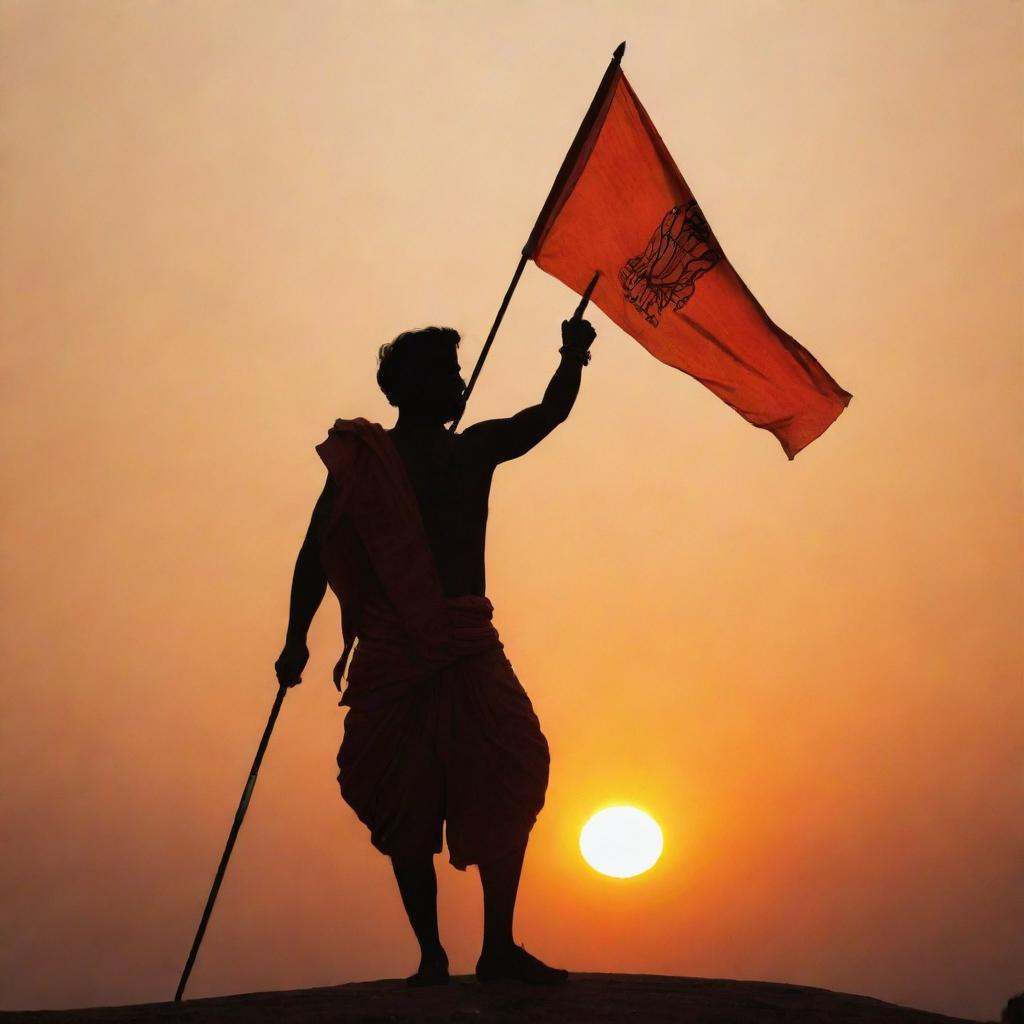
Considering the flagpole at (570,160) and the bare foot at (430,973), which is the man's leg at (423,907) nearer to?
the bare foot at (430,973)

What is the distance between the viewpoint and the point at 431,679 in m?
4.57

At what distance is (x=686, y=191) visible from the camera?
239 inches

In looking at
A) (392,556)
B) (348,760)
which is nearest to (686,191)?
(392,556)

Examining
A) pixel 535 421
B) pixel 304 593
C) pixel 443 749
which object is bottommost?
pixel 443 749

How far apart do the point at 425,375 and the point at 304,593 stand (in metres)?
0.88

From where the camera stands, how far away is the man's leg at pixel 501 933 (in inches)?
176

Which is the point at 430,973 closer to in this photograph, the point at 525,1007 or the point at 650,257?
the point at 525,1007

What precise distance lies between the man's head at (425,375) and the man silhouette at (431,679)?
12 centimetres

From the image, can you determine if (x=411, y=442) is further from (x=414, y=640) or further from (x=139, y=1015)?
(x=139, y=1015)

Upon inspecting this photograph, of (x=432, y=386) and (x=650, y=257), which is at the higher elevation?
(x=650, y=257)

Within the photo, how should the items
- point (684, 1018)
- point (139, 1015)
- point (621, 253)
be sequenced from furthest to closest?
point (621, 253) → point (139, 1015) → point (684, 1018)

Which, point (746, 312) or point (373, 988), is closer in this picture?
point (373, 988)

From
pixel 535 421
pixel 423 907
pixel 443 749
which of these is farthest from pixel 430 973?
pixel 535 421

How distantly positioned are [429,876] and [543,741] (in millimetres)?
589
